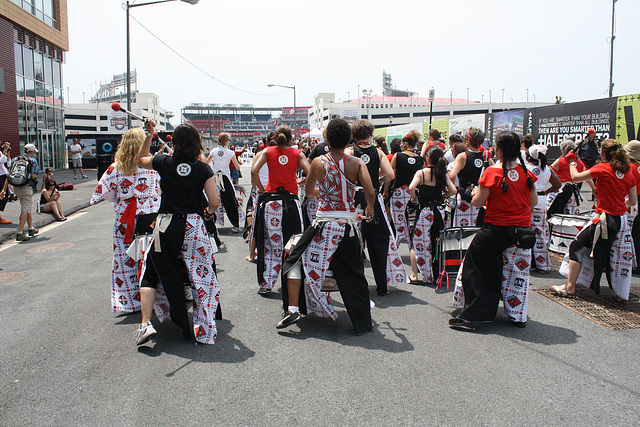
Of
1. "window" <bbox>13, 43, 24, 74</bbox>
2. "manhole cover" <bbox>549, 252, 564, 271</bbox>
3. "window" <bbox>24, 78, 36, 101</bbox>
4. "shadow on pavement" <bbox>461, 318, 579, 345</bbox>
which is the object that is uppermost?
"window" <bbox>13, 43, 24, 74</bbox>

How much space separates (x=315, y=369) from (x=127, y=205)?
8.61 ft

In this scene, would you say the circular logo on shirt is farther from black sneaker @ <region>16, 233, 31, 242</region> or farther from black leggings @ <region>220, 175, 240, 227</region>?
black sneaker @ <region>16, 233, 31, 242</region>

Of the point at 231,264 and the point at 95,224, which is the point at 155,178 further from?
the point at 95,224

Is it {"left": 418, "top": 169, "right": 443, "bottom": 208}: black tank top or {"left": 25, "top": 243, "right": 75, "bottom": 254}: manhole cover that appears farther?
{"left": 25, "top": 243, "right": 75, "bottom": 254}: manhole cover

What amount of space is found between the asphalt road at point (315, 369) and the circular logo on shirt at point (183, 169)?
4.88 ft

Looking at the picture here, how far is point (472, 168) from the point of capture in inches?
251

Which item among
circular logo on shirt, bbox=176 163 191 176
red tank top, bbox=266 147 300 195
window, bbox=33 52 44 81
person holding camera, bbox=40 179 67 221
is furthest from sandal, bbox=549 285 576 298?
window, bbox=33 52 44 81

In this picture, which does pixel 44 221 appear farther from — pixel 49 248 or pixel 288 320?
pixel 288 320

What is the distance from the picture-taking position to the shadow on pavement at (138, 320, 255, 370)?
13.4ft

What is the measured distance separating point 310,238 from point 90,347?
2118 millimetres

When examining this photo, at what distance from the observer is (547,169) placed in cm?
679

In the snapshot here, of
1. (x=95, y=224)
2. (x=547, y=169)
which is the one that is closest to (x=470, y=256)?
(x=547, y=169)

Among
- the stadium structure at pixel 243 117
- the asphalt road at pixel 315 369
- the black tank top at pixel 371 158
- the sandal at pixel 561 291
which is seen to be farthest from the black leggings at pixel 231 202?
the stadium structure at pixel 243 117

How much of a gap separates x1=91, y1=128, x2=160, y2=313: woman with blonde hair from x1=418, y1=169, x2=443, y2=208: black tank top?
10.7 ft
